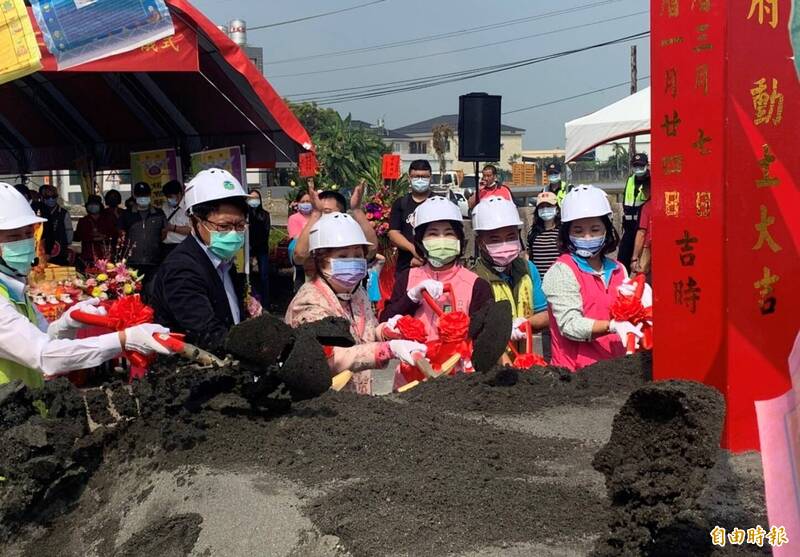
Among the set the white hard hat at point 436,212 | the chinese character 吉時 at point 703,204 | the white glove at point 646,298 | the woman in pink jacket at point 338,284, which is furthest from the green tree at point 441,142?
the chinese character 吉時 at point 703,204

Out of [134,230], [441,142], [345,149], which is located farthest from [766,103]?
[441,142]

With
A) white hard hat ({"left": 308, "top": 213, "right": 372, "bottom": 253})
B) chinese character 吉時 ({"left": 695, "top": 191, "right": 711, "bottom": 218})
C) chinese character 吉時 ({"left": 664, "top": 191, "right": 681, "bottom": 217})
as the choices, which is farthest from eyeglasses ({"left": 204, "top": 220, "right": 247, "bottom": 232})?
chinese character 吉時 ({"left": 695, "top": 191, "right": 711, "bottom": 218})

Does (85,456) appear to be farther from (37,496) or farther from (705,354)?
(705,354)

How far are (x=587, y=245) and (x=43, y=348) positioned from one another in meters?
3.02

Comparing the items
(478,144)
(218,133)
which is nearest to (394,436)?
(478,144)

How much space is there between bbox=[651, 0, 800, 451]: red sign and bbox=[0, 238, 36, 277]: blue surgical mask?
9.40ft

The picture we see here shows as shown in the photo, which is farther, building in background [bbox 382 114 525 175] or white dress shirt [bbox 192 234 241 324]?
building in background [bbox 382 114 525 175]

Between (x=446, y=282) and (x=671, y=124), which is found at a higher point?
(x=671, y=124)

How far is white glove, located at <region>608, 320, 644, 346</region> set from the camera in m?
5.03

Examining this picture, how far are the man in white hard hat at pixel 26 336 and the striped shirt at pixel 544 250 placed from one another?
506 cm

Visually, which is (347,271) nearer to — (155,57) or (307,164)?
(155,57)

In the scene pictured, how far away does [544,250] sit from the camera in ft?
27.6

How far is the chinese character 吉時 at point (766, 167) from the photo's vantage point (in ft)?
12.9

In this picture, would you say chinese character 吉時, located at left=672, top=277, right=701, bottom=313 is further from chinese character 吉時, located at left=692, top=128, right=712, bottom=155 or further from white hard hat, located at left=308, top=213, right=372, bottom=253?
white hard hat, located at left=308, top=213, right=372, bottom=253
